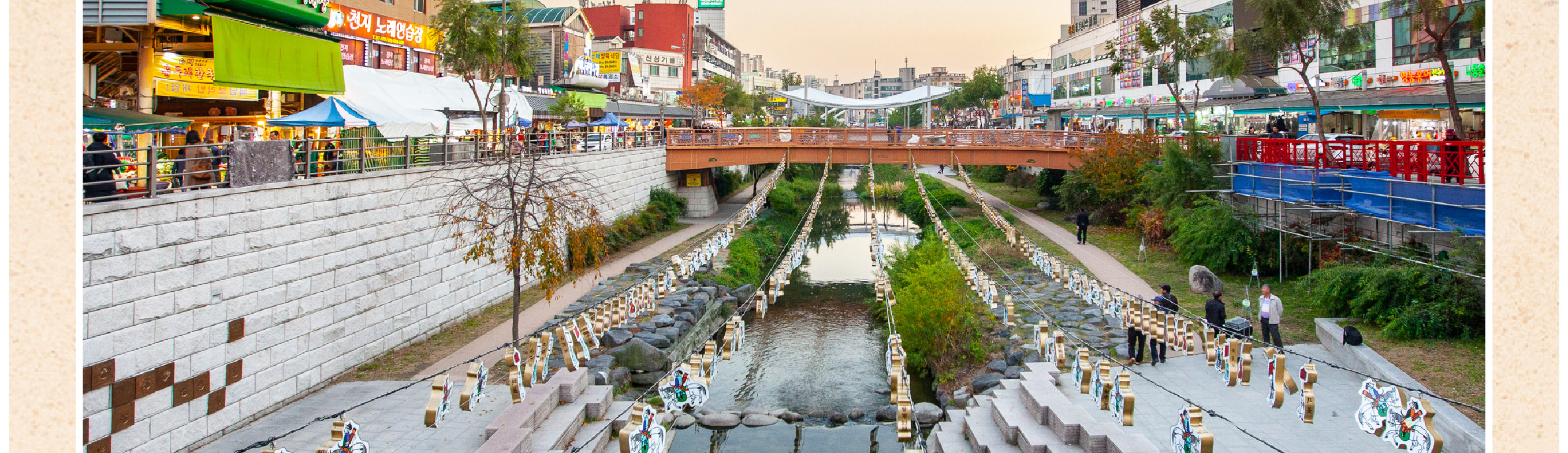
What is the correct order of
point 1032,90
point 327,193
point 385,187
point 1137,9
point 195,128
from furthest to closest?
point 1032,90
point 1137,9
point 195,128
point 385,187
point 327,193

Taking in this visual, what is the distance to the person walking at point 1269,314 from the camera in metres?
16.8

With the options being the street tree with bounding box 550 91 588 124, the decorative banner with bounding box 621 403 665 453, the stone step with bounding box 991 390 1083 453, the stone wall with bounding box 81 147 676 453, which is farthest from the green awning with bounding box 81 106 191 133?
the street tree with bounding box 550 91 588 124

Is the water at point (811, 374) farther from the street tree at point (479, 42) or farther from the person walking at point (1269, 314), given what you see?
the street tree at point (479, 42)

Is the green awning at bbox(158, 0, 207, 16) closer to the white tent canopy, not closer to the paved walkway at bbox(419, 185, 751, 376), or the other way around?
the white tent canopy

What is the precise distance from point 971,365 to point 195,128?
1706cm

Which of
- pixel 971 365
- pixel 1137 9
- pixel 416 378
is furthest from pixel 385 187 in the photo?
pixel 1137 9

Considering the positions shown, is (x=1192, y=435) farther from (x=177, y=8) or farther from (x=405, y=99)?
(x=405, y=99)

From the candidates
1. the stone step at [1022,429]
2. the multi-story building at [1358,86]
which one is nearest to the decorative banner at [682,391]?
the stone step at [1022,429]

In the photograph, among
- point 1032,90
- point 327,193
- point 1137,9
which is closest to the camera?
point 327,193

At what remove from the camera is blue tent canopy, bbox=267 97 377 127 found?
63.1ft

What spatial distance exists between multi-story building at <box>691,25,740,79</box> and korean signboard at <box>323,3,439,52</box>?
2669 inches

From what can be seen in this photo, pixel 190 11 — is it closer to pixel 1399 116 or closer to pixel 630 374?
pixel 630 374

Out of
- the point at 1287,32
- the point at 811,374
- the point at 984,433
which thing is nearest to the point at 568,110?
the point at 811,374

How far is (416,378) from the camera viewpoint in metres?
17.0
